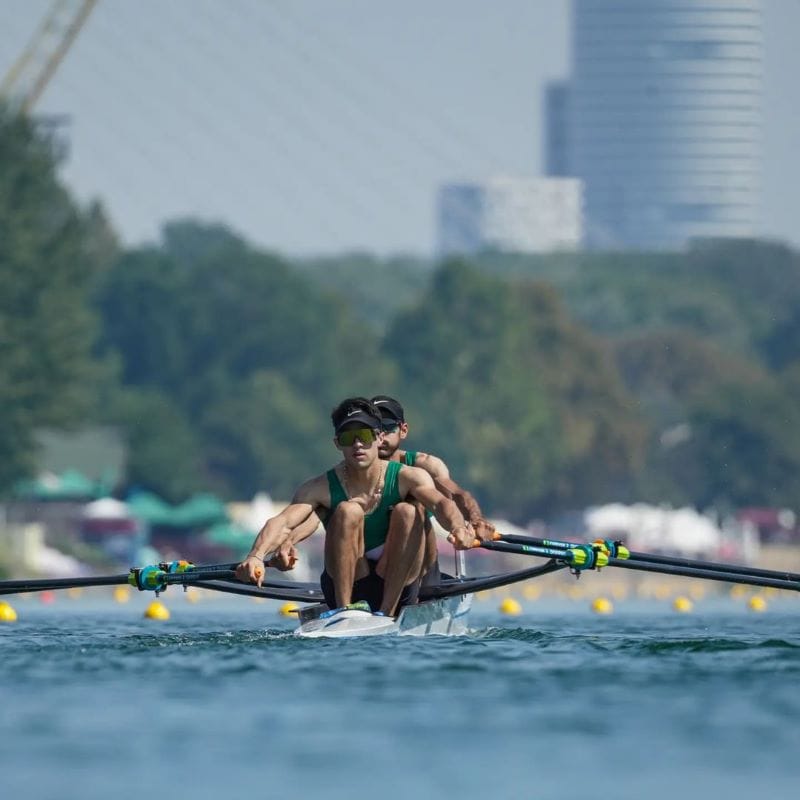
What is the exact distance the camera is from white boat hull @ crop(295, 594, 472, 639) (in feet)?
64.3

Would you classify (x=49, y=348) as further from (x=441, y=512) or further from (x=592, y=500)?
(x=441, y=512)

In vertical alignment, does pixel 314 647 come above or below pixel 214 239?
below

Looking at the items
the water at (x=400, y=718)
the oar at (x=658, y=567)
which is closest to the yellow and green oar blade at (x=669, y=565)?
the oar at (x=658, y=567)

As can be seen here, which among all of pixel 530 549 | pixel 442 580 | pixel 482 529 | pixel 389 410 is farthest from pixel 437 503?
pixel 442 580

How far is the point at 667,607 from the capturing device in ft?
141

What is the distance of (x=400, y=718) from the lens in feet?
47.8

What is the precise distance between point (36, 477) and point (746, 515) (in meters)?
46.1

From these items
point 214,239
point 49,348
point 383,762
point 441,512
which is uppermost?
point 214,239

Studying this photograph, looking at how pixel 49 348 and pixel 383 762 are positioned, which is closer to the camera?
pixel 383 762

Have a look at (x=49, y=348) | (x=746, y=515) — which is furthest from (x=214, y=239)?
(x=49, y=348)

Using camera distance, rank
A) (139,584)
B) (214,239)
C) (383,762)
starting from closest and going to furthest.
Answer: (383,762), (139,584), (214,239)

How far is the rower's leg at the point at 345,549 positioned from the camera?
1922 cm

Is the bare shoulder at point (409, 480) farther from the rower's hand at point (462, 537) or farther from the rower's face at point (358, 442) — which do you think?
the rower's hand at point (462, 537)

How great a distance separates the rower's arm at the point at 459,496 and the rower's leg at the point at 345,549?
0.94 metres
